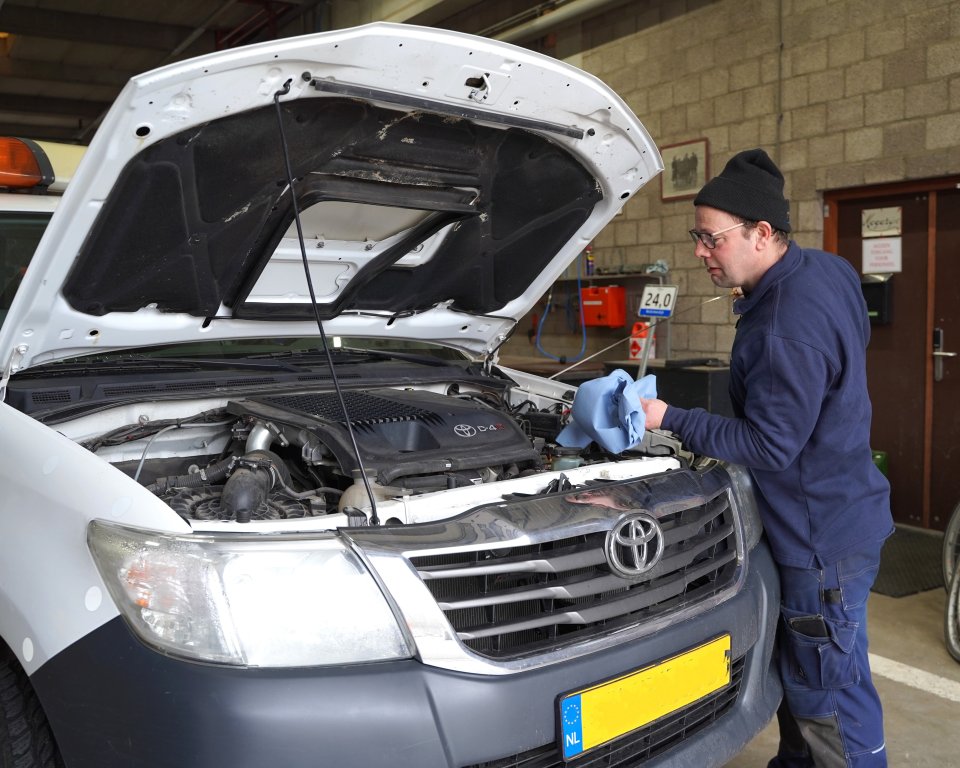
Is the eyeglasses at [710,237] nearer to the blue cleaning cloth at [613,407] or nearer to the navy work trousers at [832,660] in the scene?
the blue cleaning cloth at [613,407]

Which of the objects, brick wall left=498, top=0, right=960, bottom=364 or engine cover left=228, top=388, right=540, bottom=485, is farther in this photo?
brick wall left=498, top=0, right=960, bottom=364

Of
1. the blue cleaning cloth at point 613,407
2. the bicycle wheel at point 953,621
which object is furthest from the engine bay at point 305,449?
the bicycle wheel at point 953,621

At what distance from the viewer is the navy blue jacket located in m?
1.92

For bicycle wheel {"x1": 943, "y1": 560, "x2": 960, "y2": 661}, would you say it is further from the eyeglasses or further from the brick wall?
the brick wall

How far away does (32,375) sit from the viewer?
212 cm

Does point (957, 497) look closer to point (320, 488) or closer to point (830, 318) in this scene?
point (830, 318)

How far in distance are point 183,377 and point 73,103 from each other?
1325cm

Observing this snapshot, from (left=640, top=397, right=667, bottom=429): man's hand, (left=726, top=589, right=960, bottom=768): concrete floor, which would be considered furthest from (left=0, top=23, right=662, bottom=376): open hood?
(left=726, top=589, right=960, bottom=768): concrete floor

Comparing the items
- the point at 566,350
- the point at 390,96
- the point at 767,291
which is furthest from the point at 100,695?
the point at 566,350

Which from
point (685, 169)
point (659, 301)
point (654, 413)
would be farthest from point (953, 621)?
point (685, 169)

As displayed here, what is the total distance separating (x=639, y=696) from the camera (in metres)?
1.65

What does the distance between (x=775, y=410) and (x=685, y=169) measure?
4975 mm

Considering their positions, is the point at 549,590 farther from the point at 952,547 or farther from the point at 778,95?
the point at 778,95

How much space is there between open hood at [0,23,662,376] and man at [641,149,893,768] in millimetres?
459
